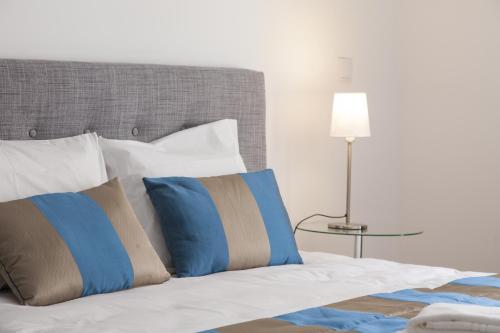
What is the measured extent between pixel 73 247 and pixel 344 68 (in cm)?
209

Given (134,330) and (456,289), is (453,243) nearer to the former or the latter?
(456,289)

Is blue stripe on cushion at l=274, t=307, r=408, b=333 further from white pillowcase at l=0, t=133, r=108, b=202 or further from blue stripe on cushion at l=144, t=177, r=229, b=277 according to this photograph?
white pillowcase at l=0, t=133, r=108, b=202

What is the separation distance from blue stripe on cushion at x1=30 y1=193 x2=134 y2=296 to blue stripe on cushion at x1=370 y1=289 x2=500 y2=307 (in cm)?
68

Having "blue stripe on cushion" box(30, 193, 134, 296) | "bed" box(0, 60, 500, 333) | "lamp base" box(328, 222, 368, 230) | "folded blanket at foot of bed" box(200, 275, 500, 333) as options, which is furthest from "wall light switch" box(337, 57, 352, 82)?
"blue stripe on cushion" box(30, 193, 134, 296)

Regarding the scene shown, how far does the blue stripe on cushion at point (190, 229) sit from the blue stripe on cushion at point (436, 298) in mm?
580

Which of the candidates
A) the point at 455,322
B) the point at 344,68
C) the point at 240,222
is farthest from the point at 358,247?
the point at 455,322

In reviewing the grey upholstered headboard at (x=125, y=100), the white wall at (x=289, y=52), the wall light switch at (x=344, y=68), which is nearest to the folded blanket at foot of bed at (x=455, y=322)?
the grey upholstered headboard at (x=125, y=100)

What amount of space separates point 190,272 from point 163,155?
0.46m

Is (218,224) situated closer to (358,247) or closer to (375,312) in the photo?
(375,312)

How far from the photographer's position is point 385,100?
422cm

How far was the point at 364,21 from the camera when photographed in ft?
13.4

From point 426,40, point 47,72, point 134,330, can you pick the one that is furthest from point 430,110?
point 134,330

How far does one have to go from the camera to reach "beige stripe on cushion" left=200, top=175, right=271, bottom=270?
2.65m

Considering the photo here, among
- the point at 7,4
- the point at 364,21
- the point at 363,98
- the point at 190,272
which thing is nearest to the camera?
the point at 190,272
